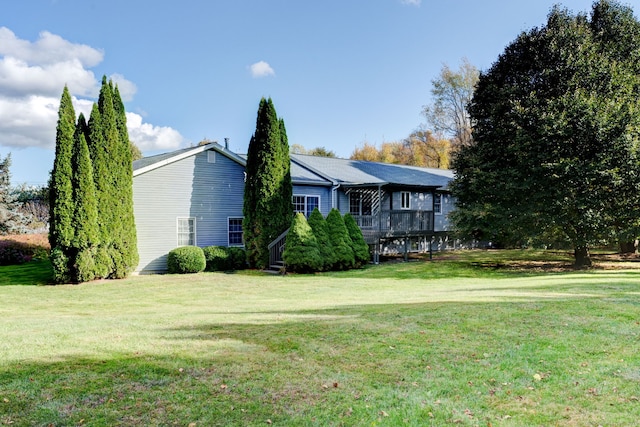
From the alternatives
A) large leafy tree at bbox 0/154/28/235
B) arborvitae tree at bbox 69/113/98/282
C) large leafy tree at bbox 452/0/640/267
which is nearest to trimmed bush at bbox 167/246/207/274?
arborvitae tree at bbox 69/113/98/282

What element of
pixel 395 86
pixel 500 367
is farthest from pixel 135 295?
pixel 395 86

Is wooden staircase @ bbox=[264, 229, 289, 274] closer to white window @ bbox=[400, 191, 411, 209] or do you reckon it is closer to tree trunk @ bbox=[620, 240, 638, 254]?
white window @ bbox=[400, 191, 411, 209]

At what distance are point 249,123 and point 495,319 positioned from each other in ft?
48.1

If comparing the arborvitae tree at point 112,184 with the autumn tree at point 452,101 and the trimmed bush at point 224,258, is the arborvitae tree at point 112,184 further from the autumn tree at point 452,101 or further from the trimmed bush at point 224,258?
the autumn tree at point 452,101

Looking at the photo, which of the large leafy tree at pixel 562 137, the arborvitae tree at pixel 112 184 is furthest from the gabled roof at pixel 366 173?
the arborvitae tree at pixel 112 184

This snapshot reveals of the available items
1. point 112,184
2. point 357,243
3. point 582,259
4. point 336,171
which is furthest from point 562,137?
point 112,184

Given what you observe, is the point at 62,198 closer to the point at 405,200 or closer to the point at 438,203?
the point at 405,200

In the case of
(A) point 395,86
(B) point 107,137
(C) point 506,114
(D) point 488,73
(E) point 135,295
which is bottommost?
(E) point 135,295

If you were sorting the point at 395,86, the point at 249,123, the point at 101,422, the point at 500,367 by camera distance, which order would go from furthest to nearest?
the point at 395,86 → the point at 249,123 → the point at 500,367 → the point at 101,422

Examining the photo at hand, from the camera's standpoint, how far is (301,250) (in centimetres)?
1642

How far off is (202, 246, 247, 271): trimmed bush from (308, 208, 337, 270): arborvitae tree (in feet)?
11.2

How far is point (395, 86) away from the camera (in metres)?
29.5

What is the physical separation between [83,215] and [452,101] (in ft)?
116

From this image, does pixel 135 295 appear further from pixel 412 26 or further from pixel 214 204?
pixel 412 26
